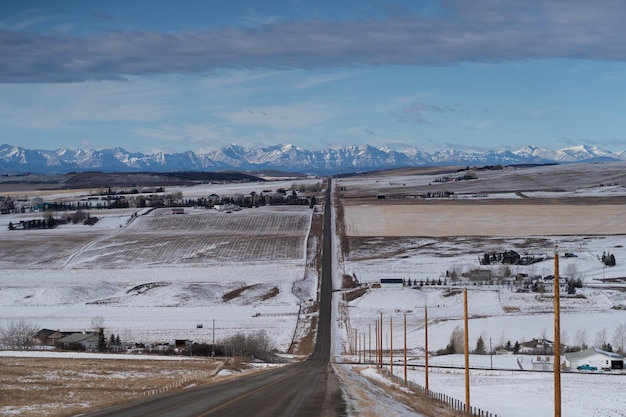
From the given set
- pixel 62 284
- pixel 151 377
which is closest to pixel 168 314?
pixel 62 284

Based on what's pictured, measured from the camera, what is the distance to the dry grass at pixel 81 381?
3312 centimetres

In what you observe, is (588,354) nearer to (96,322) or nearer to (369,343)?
(369,343)

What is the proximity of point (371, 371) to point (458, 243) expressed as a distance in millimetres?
89438

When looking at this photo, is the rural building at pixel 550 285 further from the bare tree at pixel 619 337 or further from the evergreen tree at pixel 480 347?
the evergreen tree at pixel 480 347

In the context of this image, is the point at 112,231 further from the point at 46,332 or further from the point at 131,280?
the point at 46,332

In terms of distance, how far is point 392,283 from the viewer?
125688mm

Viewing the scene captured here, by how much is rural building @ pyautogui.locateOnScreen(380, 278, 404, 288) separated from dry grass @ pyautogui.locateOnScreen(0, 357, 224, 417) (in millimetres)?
54901

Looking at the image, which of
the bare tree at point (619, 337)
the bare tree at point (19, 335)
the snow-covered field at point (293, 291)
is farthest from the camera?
the snow-covered field at point (293, 291)

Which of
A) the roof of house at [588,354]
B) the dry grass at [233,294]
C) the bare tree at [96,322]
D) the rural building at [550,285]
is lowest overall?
the roof of house at [588,354]

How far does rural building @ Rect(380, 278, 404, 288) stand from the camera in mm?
124806

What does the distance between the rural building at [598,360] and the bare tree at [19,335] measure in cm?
5930

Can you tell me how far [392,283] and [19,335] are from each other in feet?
184

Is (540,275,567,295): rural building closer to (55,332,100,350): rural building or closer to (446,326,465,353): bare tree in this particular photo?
(446,326,465,353): bare tree

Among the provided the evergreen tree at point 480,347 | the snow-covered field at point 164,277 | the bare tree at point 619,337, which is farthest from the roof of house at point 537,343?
the snow-covered field at point 164,277
